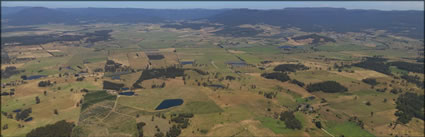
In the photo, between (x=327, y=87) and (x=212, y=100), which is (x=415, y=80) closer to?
(x=327, y=87)

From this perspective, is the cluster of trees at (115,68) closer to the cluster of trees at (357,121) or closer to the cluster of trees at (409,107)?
the cluster of trees at (357,121)

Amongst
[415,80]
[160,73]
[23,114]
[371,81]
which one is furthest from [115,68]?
[415,80]

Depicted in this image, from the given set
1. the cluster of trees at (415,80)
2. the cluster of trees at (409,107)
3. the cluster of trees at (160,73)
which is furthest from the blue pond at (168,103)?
the cluster of trees at (415,80)

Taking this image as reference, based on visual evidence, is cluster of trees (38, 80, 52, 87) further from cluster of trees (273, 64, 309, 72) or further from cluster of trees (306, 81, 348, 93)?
cluster of trees (306, 81, 348, 93)

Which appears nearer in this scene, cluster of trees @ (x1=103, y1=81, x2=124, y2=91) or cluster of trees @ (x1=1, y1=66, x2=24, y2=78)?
cluster of trees @ (x1=103, y1=81, x2=124, y2=91)

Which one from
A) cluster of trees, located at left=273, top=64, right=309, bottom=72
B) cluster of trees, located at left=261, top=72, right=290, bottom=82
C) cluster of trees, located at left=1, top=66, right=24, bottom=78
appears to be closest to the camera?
cluster of trees, located at left=261, top=72, right=290, bottom=82

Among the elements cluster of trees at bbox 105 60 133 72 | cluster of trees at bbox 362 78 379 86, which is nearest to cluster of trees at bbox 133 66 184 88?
cluster of trees at bbox 105 60 133 72
